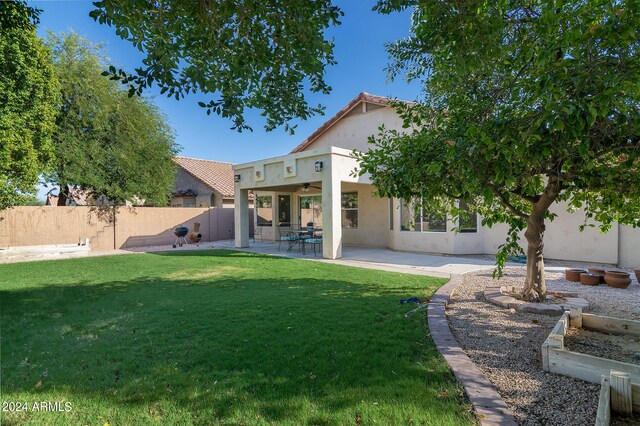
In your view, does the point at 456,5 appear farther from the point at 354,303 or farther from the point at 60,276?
the point at 60,276

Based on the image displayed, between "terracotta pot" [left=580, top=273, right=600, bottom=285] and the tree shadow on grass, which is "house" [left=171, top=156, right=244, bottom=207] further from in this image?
"terracotta pot" [left=580, top=273, right=600, bottom=285]

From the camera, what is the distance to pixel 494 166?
3.27m

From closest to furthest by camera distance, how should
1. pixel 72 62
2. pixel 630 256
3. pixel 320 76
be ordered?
pixel 320 76, pixel 630 256, pixel 72 62

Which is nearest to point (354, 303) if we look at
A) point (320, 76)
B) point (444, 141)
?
point (444, 141)

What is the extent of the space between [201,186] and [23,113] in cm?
1298

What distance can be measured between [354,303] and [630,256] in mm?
9315

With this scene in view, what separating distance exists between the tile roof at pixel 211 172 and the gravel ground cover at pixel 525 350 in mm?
20297

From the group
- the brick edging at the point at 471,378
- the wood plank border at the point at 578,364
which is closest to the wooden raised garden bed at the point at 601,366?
the wood plank border at the point at 578,364

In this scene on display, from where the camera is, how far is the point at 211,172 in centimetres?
2781

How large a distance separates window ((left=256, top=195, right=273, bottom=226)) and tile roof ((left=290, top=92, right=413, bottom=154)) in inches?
136

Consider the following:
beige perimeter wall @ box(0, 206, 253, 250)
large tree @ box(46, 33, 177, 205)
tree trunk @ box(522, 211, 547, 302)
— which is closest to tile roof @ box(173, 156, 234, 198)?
beige perimeter wall @ box(0, 206, 253, 250)

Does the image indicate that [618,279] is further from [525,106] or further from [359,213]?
[359,213]

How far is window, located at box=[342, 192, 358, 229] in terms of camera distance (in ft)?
54.9

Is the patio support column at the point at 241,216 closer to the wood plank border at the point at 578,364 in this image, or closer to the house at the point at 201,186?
the house at the point at 201,186
